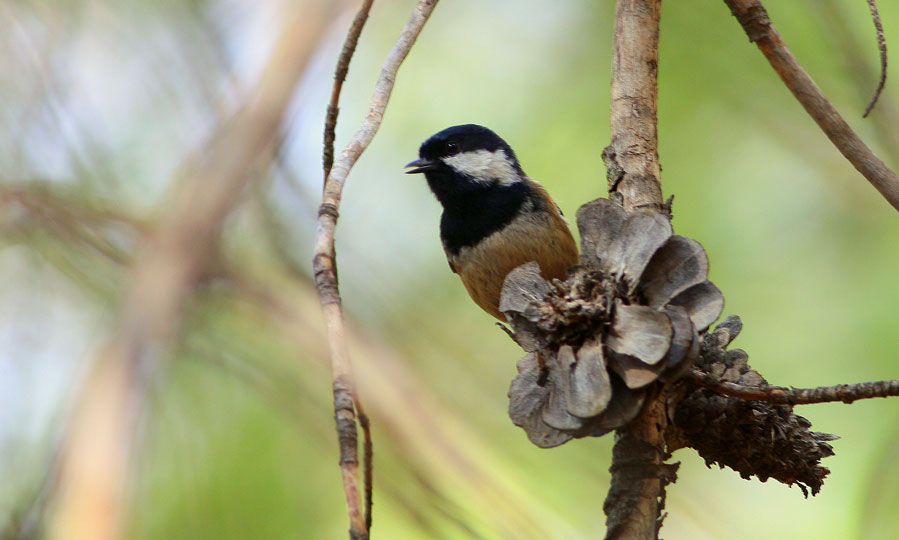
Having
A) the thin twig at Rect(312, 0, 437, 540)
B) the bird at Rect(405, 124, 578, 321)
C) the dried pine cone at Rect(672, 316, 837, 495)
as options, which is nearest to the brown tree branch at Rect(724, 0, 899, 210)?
the dried pine cone at Rect(672, 316, 837, 495)

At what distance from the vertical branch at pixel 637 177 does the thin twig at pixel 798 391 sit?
0.33ft

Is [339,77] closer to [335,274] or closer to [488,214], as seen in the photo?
[335,274]

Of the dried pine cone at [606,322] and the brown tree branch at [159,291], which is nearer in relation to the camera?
the dried pine cone at [606,322]

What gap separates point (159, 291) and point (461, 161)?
1.29m

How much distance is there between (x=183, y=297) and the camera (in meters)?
2.00

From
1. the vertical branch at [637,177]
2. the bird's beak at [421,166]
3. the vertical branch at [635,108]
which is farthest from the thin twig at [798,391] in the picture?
the bird's beak at [421,166]

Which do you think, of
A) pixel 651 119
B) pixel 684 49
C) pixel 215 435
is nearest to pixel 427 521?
pixel 215 435

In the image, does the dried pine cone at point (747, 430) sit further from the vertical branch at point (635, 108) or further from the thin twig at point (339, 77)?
the thin twig at point (339, 77)

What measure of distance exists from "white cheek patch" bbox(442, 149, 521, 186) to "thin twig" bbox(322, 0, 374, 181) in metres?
1.24

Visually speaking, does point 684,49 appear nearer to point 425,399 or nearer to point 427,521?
point 425,399

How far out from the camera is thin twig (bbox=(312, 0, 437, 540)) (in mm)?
1073

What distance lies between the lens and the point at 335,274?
1.30 meters

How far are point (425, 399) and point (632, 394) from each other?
123cm

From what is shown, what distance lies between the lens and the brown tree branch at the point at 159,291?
1.55 meters
